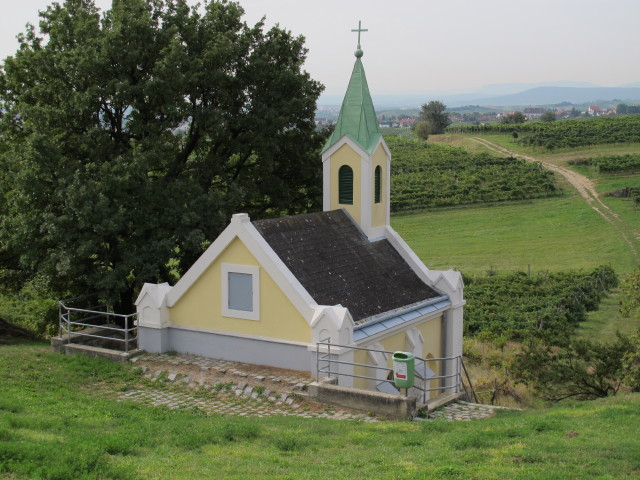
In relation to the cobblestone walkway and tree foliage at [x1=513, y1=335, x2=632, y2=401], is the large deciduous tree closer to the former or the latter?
the cobblestone walkway

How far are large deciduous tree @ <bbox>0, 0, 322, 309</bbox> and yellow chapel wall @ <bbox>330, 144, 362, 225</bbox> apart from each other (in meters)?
3.85

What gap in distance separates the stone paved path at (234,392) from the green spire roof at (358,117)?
7.61 meters

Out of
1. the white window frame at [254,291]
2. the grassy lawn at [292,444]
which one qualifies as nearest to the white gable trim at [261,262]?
the white window frame at [254,291]

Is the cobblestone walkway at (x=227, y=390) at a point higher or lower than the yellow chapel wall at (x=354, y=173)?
lower

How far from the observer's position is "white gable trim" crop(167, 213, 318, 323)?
54.7 ft

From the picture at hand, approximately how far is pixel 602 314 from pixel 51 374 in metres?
29.0

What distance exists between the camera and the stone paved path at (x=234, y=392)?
14.9m

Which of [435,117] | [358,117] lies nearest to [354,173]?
[358,117]

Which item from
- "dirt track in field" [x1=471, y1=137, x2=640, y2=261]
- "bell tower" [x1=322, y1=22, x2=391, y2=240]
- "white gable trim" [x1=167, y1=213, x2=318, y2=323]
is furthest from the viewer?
"dirt track in field" [x1=471, y1=137, x2=640, y2=261]

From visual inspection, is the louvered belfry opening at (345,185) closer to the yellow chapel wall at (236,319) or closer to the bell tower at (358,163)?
the bell tower at (358,163)

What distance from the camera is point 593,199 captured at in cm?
6481

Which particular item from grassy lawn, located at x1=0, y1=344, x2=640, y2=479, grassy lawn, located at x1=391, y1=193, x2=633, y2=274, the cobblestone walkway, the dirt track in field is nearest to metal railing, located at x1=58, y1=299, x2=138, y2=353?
the cobblestone walkway

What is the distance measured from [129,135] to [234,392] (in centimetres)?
1115

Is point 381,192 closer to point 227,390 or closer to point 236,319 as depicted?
point 236,319
